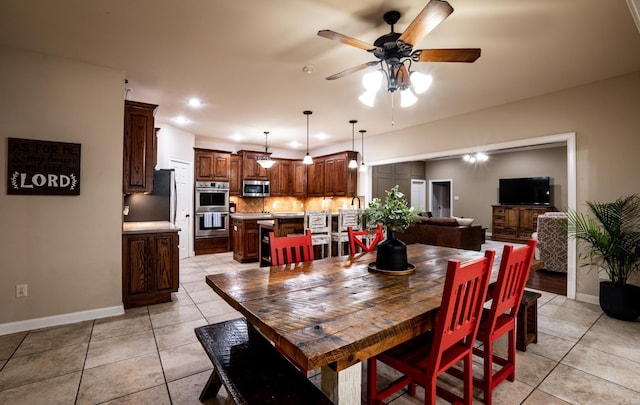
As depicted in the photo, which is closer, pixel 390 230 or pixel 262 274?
pixel 262 274

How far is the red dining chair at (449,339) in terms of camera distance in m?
1.33

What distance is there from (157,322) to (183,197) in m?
3.59

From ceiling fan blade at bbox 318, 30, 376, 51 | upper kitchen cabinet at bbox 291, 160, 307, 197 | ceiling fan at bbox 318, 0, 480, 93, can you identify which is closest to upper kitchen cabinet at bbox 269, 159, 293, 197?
upper kitchen cabinet at bbox 291, 160, 307, 197

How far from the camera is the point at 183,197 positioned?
20.2 ft

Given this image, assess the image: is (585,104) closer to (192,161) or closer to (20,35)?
(20,35)

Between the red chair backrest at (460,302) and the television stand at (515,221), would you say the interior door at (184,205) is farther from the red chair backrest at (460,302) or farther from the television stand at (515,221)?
the television stand at (515,221)

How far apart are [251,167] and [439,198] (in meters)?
7.48

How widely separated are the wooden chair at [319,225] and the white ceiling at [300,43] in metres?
1.76

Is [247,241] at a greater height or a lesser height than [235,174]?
lesser

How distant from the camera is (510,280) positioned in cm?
179

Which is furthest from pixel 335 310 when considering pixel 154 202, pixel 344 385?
pixel 154 202

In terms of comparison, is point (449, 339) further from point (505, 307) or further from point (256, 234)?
point (256, 234)

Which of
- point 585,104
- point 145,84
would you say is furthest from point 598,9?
point 145,84

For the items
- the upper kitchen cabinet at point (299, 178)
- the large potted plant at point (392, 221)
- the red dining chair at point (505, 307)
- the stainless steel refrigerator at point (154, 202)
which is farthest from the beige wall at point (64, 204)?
the upper kitchen cabinet at point (299, 178)
